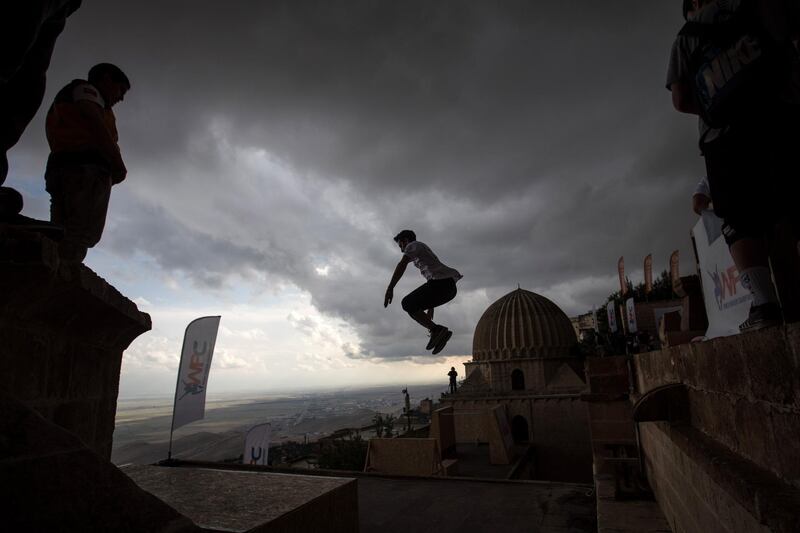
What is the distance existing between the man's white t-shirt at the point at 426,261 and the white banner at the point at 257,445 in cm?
1243

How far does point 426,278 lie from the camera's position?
606cm

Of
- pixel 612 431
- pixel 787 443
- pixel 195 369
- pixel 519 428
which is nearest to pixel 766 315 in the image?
pixel 787 443

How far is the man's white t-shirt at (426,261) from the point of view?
19.3ft

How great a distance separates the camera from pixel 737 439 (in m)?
2.03

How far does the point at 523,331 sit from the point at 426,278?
3300 cm

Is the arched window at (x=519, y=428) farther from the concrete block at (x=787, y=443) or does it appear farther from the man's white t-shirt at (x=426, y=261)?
the concrete block at (x=787, y=443)

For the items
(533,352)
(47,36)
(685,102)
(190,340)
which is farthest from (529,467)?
(47,36)

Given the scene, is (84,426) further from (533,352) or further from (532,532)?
(533,352)

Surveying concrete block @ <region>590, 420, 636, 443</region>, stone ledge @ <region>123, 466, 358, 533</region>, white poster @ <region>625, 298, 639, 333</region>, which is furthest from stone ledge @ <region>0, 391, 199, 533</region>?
white poster @ <region>625, 298, 639, 333</region>

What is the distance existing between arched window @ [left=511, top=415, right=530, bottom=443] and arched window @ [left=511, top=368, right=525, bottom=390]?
4.81 meters

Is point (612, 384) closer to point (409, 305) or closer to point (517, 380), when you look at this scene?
point (409, 305)

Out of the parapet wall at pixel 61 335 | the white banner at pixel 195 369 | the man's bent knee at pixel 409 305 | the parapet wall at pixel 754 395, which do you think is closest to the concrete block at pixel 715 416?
the parapet wall at pixel 754 395

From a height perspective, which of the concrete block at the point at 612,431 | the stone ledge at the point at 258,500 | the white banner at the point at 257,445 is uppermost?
the stone ledge at the point at 258,500

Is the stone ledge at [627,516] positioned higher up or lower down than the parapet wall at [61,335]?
lower down
